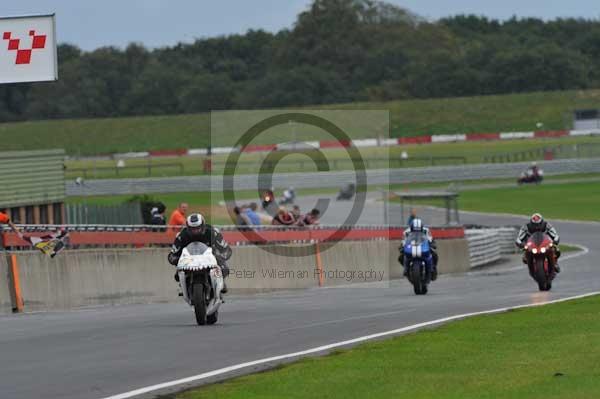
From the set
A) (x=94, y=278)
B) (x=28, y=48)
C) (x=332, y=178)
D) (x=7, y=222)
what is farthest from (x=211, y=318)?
(x=332, y=178)

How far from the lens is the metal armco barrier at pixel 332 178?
230 ft

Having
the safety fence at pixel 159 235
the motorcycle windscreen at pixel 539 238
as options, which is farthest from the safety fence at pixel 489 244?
the motorcycle windscreen at pixel 539 238

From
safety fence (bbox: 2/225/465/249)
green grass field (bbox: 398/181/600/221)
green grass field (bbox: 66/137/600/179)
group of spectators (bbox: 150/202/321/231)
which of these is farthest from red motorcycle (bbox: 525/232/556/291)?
green grass field (bbox: 66/137/600/179)

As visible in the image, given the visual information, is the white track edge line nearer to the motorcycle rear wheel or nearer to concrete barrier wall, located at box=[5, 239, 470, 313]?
the motorcycle rear wheel

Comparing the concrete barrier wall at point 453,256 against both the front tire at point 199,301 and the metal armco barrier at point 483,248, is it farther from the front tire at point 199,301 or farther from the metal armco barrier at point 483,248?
the front tire at point 199,301

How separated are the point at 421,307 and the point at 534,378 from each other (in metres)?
8.41

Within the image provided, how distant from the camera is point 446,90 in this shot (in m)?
127

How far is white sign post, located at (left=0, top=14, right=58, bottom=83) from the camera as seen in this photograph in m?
23.1

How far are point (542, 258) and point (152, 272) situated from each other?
6.55 meters

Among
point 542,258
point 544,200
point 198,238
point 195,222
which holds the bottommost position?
point 544,200

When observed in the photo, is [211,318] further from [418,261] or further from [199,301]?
[418,261]

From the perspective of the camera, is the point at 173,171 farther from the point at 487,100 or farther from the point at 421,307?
the point at 421,307

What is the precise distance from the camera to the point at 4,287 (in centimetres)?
2131

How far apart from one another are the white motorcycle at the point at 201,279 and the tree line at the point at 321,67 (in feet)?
296
